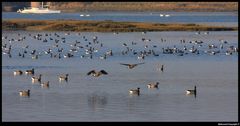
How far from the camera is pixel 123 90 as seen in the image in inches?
1458

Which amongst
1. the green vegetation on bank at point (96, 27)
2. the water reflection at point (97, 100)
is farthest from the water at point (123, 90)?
the green vegetation on bank at point (96, 27)

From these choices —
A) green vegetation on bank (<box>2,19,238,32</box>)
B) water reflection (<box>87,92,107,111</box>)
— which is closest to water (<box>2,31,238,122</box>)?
water reflection (<box>87,92,107,111</box>)

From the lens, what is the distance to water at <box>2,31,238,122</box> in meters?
30.2

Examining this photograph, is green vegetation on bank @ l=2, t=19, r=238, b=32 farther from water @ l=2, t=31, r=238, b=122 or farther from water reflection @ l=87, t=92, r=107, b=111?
water reflection @ l=87, t=92, r=107, b=111

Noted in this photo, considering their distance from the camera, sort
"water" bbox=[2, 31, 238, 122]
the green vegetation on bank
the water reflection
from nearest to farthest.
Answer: "water" bbox=[2, 31, 238, 122] < the water reflection < the green vegetation on bank

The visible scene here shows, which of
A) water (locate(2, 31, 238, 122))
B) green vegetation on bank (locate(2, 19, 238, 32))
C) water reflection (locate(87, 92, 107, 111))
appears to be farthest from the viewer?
green vegetation on bank (locate(2, 19, 238, 32))

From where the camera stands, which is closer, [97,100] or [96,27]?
[97,100]

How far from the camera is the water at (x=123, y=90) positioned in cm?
3017

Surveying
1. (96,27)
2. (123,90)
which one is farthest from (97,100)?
(96,27)

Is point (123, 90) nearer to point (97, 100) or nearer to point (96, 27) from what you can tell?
point (97, 100)

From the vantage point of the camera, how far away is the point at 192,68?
154 feet

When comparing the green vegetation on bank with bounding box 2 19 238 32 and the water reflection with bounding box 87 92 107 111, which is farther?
the green vegetation on bank with bounding box 2 19 238 32

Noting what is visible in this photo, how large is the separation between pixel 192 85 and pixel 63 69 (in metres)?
10.1
